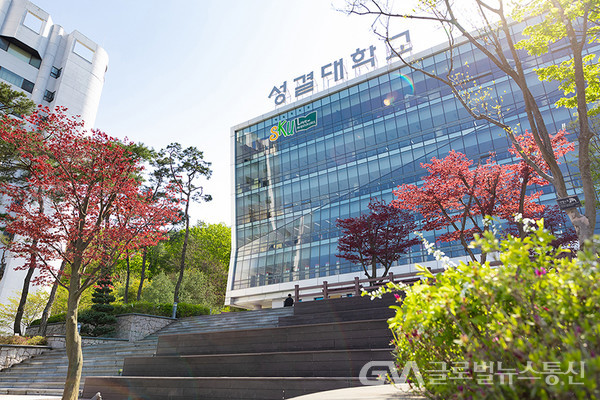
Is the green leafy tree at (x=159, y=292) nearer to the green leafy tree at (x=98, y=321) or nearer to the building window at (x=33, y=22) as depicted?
the green leafy tree at (x=98, y=321)

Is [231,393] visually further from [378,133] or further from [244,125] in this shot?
[244,125]

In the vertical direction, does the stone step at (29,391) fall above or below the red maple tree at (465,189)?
below

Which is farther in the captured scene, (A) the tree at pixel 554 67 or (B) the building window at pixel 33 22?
(B) the building window at pixel 33 22

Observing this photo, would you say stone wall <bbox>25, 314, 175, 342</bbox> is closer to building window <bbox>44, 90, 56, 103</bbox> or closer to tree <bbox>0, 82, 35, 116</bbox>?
tree <bbox>0, 82, 35, 116</bbox>

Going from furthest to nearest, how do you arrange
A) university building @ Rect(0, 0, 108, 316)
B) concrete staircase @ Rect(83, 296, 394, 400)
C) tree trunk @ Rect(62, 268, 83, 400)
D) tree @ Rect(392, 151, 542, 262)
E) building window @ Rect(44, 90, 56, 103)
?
1. building window @ Rect(44, 90, 56, 103)
2. university building @ Rect(0, 0, 108, 316)
3. tree @ Rect(392, 151, 542, 262)
4. tree trunk @ Rect(62, 268, 83, 400)
5. concrete staircase @ Rect(83, 296, 394, 400)

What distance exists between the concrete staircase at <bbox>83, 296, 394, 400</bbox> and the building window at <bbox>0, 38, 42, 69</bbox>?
A: 148 ft

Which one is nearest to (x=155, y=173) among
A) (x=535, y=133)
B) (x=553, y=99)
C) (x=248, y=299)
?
(x=248, y=299)

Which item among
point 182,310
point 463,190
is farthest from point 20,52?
point 463,190

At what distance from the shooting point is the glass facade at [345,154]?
93.5 feet

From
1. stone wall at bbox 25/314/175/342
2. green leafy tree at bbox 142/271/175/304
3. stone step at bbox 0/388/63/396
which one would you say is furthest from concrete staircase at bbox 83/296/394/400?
green leafy tree at bbox 142/271/175/304

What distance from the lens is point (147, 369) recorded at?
914cm

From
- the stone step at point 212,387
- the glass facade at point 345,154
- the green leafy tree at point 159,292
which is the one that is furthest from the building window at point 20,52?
the stone step at point 212,387

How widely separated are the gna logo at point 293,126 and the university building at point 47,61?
22.6m

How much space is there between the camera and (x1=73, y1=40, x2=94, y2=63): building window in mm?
43844
